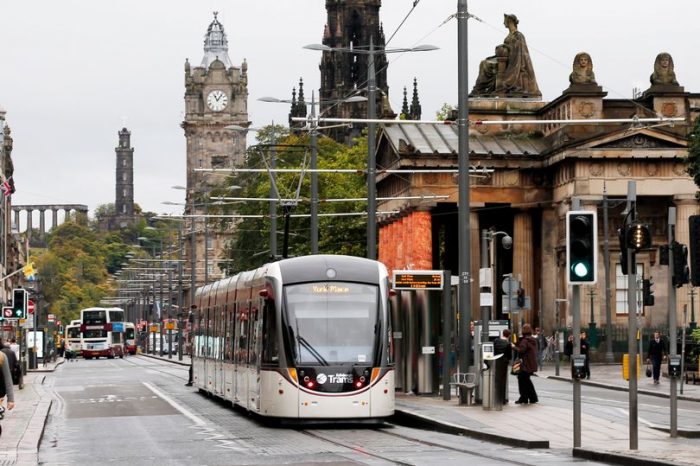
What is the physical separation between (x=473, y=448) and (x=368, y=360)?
5.95 m

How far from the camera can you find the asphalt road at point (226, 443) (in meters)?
22.5

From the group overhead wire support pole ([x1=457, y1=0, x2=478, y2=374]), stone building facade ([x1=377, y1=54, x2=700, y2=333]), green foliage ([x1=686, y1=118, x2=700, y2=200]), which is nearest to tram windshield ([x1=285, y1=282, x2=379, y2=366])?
overhead wire support pole ([x1=457, y1=0, x2=478, y2=374])

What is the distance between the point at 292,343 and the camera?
30.0 metres

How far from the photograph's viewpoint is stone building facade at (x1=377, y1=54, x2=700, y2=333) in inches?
3105

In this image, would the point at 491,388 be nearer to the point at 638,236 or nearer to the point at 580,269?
the point at 580,269

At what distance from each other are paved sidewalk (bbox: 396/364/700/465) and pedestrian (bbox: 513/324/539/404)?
0.42m

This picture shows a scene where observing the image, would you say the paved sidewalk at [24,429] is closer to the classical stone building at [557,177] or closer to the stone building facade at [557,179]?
the classical stone building at [557,177]

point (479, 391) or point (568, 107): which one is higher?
point (568, 107)

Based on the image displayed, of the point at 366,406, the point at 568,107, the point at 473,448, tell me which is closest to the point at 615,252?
the point at 568,107

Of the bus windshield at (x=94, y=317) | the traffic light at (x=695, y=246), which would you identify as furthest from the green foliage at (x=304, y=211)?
the traffic light at (x=695, y=246)

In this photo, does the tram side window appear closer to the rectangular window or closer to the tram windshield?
the tram windshield

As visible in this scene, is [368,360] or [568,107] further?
[568,107]

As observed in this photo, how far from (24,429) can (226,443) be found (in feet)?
16.0

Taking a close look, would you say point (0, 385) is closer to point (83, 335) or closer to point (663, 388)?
point (663, 388)
